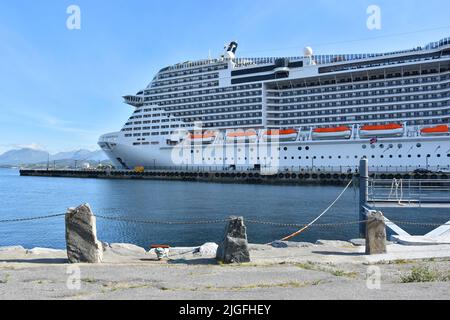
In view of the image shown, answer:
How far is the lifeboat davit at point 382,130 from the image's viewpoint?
185 ft

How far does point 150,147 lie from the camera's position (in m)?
76.9

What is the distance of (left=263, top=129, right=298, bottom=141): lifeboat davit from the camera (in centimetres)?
6432

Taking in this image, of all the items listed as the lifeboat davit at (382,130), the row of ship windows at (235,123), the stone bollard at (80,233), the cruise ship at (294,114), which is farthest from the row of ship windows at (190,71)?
the stone bollard at (80,233)

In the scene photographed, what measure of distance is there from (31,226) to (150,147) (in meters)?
52.4

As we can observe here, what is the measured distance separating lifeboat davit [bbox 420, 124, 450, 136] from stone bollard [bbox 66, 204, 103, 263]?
180 ft

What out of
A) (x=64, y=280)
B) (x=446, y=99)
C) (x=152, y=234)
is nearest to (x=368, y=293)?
(x=64, y=280)

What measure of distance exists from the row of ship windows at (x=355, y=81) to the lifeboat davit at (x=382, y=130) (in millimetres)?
7680

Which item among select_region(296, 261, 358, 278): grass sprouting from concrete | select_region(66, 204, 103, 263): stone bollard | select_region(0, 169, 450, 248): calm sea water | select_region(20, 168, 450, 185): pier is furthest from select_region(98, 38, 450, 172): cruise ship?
select_region(66, 204, 103, 263): stone bollard

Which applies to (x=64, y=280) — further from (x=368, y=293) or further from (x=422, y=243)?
(x=422, y=243)

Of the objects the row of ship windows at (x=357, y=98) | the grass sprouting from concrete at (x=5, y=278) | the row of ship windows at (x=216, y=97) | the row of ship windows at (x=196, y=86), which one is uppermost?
the row of ship windows at (x=196, y=86)

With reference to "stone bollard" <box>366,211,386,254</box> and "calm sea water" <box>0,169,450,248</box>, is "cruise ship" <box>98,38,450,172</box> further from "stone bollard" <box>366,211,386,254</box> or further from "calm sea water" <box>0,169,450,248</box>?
"stone bollard" <box>366,211,386,254</box>

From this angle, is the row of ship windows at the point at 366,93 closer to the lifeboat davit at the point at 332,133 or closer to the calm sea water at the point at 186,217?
the lifeboat davit at the point at 332,133

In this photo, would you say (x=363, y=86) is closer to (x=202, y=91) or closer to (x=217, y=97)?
(x=217, y=97)

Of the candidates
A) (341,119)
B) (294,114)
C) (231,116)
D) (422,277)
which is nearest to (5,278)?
(422,277)
